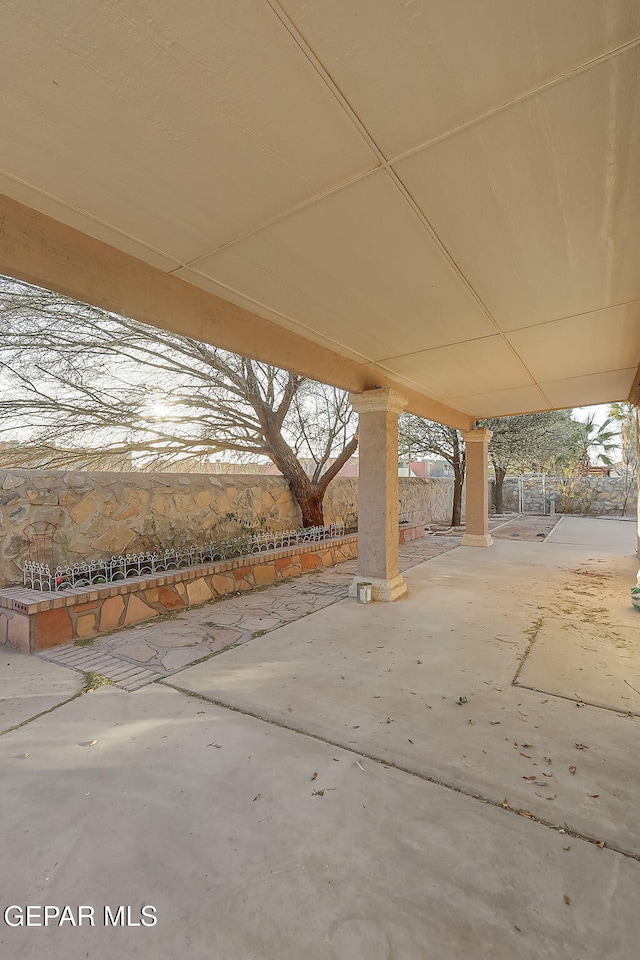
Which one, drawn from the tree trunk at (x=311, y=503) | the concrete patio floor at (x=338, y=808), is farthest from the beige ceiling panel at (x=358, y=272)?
the tree trunk at (x=311, y=503)

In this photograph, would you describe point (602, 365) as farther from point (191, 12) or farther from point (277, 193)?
point (191, 12)

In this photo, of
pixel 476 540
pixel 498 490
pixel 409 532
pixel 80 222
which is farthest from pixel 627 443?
pixel 80 222

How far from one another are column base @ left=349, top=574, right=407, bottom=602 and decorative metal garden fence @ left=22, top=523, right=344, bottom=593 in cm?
152

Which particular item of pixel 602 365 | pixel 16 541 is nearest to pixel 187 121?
pixel 16 541

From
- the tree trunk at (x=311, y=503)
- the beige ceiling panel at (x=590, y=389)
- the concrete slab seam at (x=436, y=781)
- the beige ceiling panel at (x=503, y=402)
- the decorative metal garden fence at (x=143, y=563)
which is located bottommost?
the concrete slab seam at (x=436, y=781)

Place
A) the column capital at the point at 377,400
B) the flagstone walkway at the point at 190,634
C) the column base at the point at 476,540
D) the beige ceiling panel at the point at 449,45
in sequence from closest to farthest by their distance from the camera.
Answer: the beige ceiling panel at the point at 449,45
the flagstone walkway at the point at 190,634
the column capital at the point at 377,400
the column base at the point at 476,540

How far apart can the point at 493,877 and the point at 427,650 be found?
1.99m

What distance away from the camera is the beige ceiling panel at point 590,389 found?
5.39m

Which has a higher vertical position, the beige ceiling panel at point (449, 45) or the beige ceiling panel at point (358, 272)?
the beige ceiling panel at point (449, 45)

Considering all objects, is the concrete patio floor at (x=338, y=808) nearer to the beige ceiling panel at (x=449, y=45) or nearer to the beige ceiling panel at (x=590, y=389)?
the beige ceiling panel at (x=449, y=45)

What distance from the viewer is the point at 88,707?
2.53 meters

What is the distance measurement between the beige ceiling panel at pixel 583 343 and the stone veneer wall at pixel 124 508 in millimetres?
4010

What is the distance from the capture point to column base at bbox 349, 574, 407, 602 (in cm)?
482

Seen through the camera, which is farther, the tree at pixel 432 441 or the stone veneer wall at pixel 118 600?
the tree at pixel 432 441
